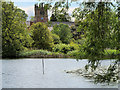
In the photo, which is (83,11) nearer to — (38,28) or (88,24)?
(88,24)

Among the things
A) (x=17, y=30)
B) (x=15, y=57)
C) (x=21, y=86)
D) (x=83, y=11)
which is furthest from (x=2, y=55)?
(x=83, y=11)

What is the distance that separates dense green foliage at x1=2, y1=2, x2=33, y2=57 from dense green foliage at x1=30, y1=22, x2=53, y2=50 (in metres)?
0.30

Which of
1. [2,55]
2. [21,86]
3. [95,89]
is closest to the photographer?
[95,89]

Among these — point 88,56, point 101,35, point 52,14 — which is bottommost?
point 88,56

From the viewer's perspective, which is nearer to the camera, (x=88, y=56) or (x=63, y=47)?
(x=88, y=56)

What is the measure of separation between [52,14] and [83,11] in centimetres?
35

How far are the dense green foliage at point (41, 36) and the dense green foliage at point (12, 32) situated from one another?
30cm

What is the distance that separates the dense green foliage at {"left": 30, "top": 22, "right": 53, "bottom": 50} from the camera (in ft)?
29.7

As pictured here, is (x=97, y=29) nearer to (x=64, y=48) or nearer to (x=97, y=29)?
(x=97, y=29)

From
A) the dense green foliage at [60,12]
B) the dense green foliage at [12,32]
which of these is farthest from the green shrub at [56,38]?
the dense green foliage at [60,12]

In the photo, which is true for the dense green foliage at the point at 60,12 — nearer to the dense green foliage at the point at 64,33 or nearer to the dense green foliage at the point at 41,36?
the dense green foliage at the point at 64,33

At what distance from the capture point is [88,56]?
2361 millimetres

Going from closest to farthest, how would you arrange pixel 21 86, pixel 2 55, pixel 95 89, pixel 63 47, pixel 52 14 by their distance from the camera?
1. pixel 52 14
2. pixel 95 89
3. pixel 21 86
4. pixel 63 47
5. pixel 2 55

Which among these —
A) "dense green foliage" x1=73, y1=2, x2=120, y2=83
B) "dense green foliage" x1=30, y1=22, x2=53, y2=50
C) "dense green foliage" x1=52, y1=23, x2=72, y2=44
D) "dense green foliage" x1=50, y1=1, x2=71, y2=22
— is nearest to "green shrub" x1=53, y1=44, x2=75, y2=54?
"dense green foliage" x1=30, y1=22, x2=53, y2=50
